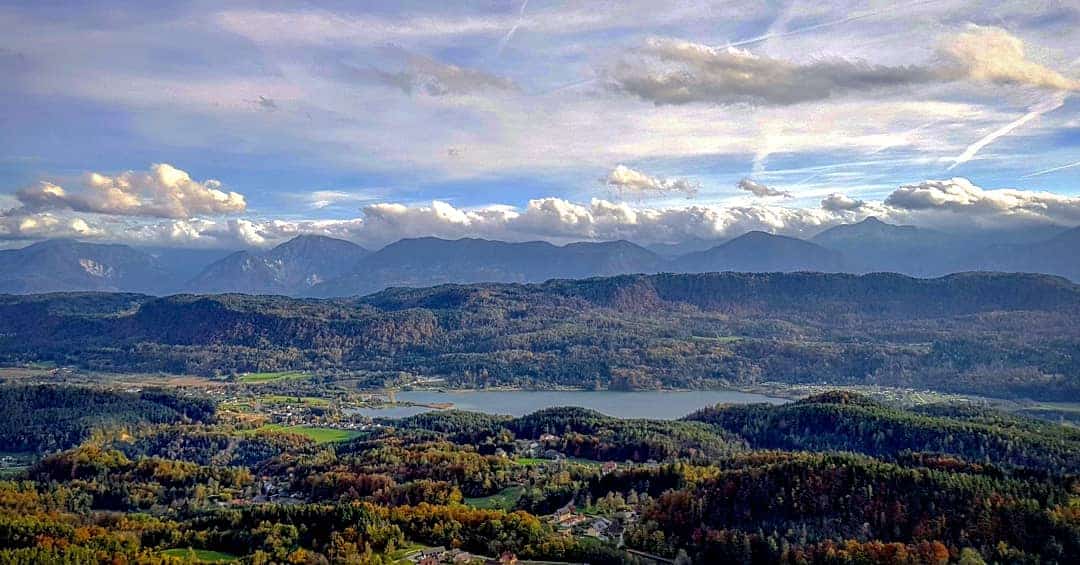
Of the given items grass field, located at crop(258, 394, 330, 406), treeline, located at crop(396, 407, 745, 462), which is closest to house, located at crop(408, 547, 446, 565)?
treeline, located at crop(396, 407, 745, 462)

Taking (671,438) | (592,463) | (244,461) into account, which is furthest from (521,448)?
(244,461)

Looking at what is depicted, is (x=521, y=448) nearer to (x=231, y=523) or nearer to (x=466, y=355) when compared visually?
(x=231, y=523)

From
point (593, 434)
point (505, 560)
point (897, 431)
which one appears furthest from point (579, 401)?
point (505, 560)

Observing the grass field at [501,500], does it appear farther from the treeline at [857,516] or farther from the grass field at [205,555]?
the grass field at [205,555]

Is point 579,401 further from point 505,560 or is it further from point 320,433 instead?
point 505,560

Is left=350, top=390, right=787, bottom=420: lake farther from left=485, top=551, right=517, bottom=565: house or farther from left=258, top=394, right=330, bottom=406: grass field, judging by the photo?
left=485, top=551, right=517, bottom=565: house

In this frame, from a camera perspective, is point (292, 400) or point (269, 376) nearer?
point (292, 400)

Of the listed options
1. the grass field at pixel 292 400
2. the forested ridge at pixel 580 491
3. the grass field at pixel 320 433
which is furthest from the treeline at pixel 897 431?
the grass field at pixel 292 400
